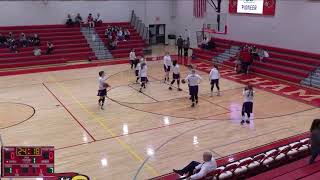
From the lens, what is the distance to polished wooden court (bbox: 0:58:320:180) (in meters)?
9.71

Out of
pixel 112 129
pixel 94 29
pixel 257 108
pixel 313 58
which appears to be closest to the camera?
pixel 112 129

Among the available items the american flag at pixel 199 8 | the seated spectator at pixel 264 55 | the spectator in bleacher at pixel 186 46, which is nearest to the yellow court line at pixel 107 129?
the spectator in bleacher at pixel 186 46

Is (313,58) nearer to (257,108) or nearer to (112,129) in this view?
(257,108)

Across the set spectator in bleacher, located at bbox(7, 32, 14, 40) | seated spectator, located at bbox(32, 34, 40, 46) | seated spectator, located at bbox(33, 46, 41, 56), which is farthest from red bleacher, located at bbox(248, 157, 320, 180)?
spectator in bleacher, located at bbox(7, 32, 14, 40)

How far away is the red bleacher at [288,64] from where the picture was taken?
18792 millimetres

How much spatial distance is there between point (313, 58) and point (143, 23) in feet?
48.6

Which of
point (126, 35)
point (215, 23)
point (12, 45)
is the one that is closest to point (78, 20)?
point (126, 35)

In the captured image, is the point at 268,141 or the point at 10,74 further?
the point at 10,74

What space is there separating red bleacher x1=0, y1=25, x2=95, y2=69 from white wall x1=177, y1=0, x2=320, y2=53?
10090 millimetres

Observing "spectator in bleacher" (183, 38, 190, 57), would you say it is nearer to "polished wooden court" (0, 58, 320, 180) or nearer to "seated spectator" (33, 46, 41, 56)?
"polished wooden court" (0, 58, 320, 180)

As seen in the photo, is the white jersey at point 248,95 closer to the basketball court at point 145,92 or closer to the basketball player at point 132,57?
the basketball court at point 145,92

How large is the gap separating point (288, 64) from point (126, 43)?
12.2 metres

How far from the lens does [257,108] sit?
14.1 meters

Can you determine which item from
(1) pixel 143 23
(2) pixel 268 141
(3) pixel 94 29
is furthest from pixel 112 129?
→ (1) pixel 143 23
